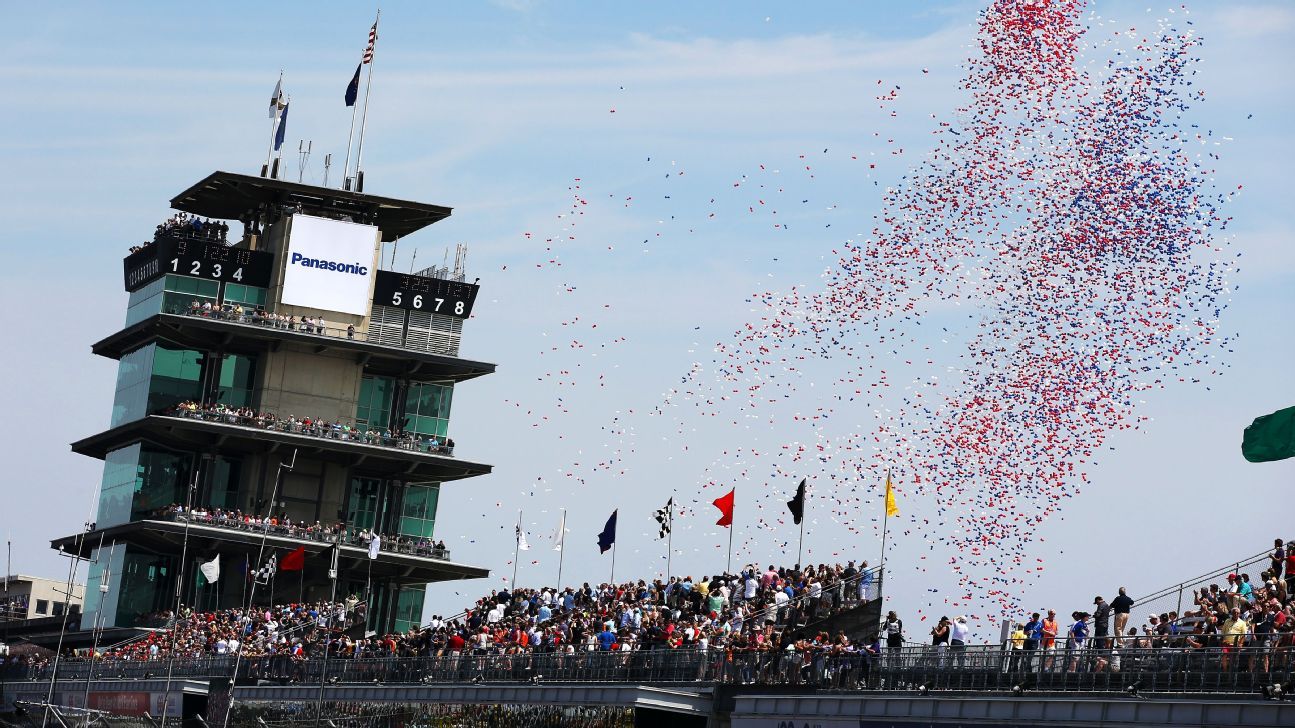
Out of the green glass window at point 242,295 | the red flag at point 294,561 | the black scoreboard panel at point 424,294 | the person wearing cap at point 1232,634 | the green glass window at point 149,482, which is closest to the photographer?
the person wearing cap at point 1232,634

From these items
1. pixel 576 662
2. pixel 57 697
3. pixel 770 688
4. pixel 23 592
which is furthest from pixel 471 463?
pixel 23 592

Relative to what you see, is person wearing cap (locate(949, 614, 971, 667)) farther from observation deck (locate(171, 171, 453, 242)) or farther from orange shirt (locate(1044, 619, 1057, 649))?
observation deck (locate(171, 171, 453, 242))

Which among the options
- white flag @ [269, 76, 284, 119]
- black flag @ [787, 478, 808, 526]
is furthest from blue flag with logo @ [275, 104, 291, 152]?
black flag @ [787, 478, 808, 526]

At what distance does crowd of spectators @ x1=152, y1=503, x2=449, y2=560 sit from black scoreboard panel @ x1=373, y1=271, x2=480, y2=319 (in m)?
13.2

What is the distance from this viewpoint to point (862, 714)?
41.8 meters

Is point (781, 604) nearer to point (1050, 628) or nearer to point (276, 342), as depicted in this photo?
point (1050, 628)

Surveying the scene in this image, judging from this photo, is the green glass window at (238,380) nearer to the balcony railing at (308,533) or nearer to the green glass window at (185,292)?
the green glass window at (185,292)

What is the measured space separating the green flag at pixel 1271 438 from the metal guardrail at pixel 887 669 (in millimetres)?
6259

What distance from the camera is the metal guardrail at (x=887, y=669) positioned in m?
34.1

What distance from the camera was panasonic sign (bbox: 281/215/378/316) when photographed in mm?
113500

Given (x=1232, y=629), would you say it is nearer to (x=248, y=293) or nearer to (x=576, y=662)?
(x=576, y=662)

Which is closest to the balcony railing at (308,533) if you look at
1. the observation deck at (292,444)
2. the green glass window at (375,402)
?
the observation deck at (292,444)

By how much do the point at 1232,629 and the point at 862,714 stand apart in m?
9.49

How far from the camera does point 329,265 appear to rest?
114562 millimetres
